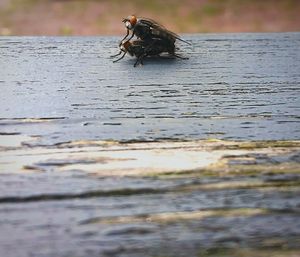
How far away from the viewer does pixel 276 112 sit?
3.43 feet

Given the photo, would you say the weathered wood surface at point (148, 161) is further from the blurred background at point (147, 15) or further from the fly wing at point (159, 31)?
the blurred background at point (147, 15)

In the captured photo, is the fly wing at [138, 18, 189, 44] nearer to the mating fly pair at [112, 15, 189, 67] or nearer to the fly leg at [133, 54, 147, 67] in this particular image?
the mating fly pair at [112, 15, 189, 67]

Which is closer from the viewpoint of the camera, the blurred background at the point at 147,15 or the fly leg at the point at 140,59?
the fly leg at the point at 140,59

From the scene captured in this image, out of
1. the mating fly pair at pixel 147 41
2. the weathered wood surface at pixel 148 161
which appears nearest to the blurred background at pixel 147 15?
the mating fly pair at pixel 147 41

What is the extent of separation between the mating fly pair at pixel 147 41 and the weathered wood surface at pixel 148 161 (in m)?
0.28

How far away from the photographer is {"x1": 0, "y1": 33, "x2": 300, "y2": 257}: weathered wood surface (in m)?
0.62

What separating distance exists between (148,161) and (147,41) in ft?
3.42

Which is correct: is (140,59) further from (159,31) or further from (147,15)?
(147,15)

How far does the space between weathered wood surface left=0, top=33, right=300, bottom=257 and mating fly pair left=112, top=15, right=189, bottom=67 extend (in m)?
0.28

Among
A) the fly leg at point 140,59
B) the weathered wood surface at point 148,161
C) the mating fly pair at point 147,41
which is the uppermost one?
the mating fly pair at point 147,41

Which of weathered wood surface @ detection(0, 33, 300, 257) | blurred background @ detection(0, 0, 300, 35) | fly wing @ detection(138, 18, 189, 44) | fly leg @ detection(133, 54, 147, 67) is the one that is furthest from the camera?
blurred background @ detection(0, 0, 300, 35)

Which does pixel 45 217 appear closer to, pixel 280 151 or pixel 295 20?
pixel 280 151

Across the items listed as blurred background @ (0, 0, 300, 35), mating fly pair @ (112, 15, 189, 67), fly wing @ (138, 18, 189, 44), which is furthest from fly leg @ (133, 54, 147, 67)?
blurred background @ (0, 0, 300, 35)

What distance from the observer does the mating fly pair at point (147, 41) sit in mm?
1661
